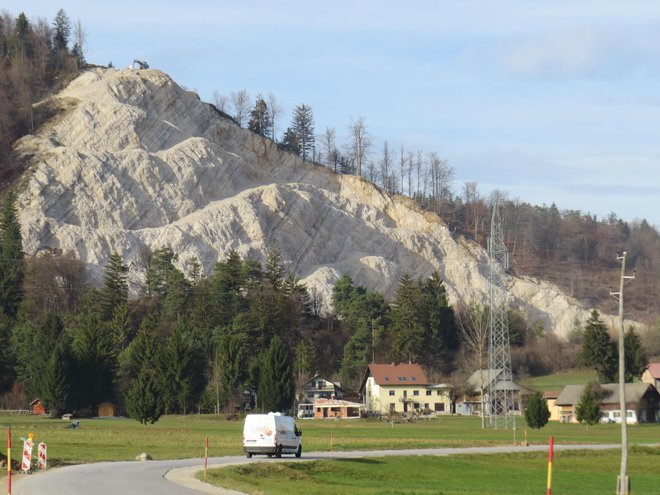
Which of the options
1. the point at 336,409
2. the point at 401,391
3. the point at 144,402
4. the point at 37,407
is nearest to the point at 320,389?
the point at 336,409

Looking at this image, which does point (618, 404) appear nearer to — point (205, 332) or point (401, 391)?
point (401, 391)

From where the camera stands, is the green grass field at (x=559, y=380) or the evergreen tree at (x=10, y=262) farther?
the green grass field at (x=559, y=380)

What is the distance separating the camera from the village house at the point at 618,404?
349ft

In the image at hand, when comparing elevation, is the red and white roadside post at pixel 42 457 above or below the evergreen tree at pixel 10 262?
below

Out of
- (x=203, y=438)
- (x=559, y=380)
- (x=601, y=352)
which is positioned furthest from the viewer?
(x=559, y=380)

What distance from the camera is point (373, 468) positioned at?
46.0 meters

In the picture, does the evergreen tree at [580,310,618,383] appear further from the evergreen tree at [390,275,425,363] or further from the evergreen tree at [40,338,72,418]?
the evergreen tree at [40,338,72,418]

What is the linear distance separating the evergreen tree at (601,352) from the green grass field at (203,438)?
25152 millimetres

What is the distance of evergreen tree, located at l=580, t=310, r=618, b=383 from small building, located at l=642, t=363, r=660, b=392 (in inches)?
124

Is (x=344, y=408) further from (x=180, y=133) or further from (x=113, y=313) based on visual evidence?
(x=180, y=133)

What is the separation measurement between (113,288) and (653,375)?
186 feet

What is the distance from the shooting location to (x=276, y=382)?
100 metres

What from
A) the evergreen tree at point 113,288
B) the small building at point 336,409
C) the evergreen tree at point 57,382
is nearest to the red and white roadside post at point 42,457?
the evergreen tree at point 57,382

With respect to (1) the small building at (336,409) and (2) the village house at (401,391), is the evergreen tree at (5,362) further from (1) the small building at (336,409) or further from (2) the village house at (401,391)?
(2) the village house at (401,391)
